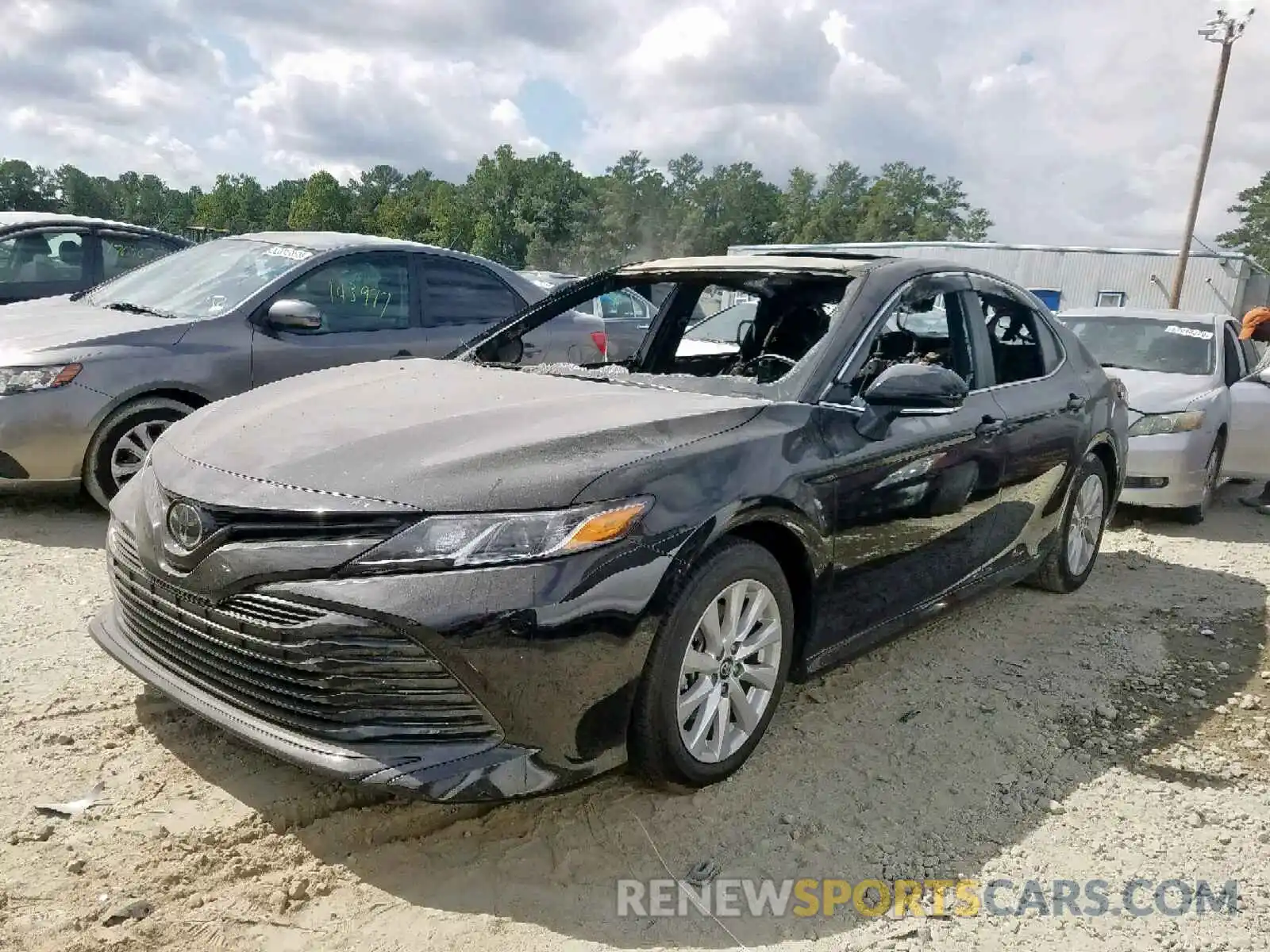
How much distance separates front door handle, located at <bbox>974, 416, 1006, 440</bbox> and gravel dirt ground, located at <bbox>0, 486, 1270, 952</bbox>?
3.11ft

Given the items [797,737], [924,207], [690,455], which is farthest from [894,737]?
[924,207]

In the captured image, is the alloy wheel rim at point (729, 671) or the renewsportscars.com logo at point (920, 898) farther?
the alloy wheel rim at point (729, 671)

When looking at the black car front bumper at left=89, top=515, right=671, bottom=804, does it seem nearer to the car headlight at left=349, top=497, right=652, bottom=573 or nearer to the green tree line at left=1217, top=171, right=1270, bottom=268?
the car headlight at left=349, top=497, right=652, bottom=573

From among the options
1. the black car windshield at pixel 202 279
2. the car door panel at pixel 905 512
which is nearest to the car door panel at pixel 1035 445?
the car door panel at pixel 905 512

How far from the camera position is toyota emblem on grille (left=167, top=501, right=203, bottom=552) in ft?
8.39

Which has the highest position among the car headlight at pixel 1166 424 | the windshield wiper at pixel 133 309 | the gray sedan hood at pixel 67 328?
the windshield wiper at pixel 133 309

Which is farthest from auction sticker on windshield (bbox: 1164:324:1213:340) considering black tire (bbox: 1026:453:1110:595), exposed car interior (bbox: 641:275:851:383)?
exposed car interior (bbox: 641:275:851:383)

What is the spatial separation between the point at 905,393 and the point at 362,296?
12.7ft

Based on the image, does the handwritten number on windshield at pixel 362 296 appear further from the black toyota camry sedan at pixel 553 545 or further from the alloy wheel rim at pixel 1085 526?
the alloy wheel rim at pixel 1085 526

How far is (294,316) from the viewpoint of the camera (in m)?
5.33

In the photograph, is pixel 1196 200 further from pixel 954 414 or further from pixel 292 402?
pixel 292 402

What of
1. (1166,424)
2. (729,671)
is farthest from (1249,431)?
(729,671)

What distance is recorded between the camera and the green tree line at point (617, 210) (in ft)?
286

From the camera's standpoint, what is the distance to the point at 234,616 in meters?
2.46
